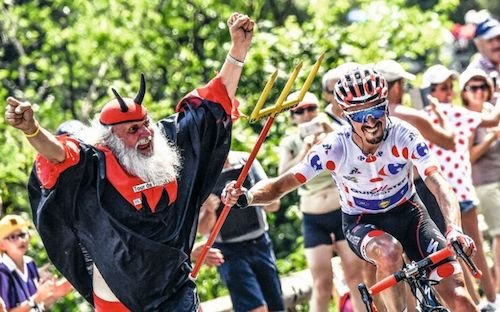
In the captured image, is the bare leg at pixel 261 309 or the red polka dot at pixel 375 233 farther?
the bare leg at pixel 261 309

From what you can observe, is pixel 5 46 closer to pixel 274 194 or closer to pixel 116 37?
pixel 116 37

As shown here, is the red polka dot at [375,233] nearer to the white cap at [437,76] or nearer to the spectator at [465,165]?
the spectator at [465,165]

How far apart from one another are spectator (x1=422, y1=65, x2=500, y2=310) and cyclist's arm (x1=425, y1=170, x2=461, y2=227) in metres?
2.35

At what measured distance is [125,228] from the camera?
7480mm

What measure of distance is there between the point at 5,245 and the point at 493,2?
2637 centimetres

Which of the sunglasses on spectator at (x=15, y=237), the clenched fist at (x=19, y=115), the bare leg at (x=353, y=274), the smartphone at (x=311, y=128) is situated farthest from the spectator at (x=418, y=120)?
the clenched fist at (x=19, y=115)

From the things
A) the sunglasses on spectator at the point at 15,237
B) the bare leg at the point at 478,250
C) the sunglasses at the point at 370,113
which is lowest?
the bare leg at the point at 478,250

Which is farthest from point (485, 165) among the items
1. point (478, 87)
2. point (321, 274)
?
point (321, 274)

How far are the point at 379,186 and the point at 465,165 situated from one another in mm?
2453

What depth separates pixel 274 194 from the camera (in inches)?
326

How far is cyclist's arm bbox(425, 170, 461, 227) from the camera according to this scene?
7.64 metres

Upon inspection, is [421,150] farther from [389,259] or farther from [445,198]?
[389,259]

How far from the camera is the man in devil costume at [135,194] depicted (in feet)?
24.5

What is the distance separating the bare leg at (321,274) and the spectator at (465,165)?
3.59ft
